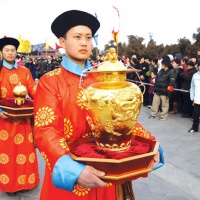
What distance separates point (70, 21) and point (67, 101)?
435mm

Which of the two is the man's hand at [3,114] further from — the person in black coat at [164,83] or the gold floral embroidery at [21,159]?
the person in black coat at [164,83]

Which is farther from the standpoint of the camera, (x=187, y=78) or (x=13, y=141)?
(x=187, y=78)

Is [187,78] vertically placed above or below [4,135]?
above

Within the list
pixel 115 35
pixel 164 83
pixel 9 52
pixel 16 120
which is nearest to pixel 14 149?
pixel 16 120

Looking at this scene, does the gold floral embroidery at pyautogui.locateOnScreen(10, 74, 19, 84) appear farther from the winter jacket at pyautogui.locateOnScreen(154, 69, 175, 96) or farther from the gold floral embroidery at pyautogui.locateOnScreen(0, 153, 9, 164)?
the winter jacket at pyautogui.locateOnScreen(154, 69, 175, 96)

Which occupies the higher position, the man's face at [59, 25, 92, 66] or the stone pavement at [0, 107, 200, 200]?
the man's face at [59, 25, 92, 66]

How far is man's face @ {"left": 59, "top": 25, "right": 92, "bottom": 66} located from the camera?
1.51 metres

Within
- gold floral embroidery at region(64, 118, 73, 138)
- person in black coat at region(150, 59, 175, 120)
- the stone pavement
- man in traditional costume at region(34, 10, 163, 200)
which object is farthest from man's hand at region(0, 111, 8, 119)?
person in black coat at region(150, 59, 175, 120)

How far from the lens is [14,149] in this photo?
10.5 ft

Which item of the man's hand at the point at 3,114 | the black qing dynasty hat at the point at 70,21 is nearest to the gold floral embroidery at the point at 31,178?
the man's hand at the point at 3,114

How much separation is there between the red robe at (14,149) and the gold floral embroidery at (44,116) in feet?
6.05

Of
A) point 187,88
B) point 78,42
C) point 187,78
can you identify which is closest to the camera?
point 78,42

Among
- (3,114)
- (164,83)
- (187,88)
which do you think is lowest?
(187,88)

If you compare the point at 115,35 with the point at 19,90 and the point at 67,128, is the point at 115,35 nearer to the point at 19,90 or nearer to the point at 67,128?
the point at 67,128
